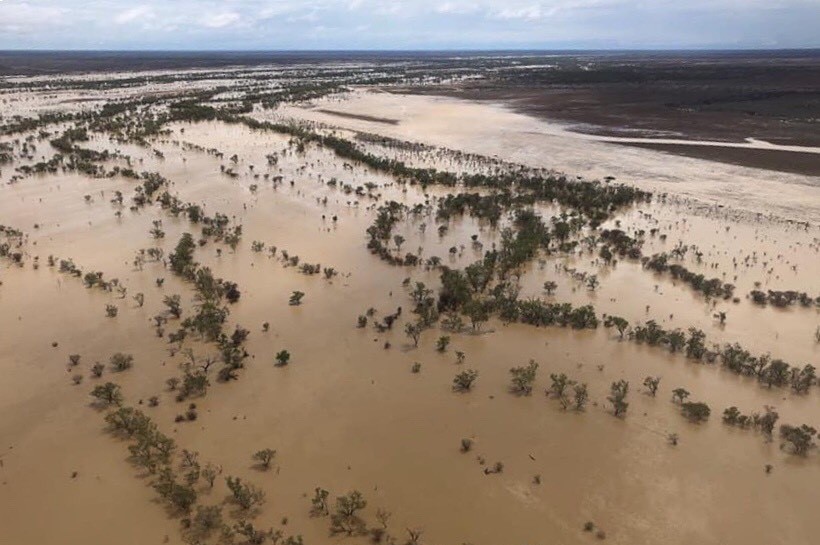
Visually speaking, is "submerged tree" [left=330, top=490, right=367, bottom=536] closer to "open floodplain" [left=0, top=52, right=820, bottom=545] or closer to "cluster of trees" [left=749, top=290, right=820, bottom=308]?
"open floodplain" [left=0, top=52, right=820, bottom=545]

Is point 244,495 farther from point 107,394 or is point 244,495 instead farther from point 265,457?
point 107,394

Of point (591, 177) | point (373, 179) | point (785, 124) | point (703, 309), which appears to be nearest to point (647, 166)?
point (591, 177)

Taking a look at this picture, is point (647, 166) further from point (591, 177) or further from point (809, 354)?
point (809, 354)

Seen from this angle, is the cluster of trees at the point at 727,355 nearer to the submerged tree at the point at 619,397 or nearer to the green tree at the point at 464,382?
the submerged tree at the point at 619,397

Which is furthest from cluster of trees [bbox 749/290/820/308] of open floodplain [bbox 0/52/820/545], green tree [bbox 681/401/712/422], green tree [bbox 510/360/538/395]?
green tree [bbox 510/360/538/395]

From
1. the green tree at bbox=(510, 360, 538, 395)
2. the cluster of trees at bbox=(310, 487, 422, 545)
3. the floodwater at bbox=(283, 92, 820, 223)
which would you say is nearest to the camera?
the cluster of trees at bbox=(310, 487, 422, 545)

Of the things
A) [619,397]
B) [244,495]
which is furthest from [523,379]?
[244,495]

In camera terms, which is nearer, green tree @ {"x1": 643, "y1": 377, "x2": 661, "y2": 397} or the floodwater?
green tree @ {"x1": 643, "y1": 377, "x2": 661, "y2": 397}

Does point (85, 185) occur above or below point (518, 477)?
above

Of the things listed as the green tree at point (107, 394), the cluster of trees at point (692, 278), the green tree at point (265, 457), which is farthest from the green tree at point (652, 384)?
the green tree at point (107, 394)
